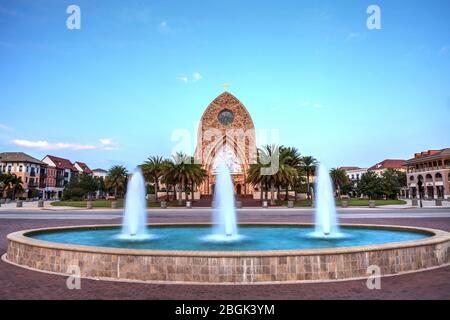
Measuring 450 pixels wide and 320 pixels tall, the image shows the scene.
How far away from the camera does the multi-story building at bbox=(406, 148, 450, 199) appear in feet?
230

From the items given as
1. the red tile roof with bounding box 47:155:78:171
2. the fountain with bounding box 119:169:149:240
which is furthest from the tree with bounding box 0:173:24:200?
the fountain with bounding box 119:169:149:240

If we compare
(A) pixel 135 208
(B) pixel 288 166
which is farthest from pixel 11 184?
(A) pixel 135 208

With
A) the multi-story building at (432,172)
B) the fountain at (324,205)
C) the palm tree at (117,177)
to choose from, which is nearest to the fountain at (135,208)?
the fountain at (324,205)

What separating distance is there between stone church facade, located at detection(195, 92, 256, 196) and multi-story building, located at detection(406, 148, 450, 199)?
35.1 metres

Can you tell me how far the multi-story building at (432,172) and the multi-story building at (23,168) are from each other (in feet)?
284

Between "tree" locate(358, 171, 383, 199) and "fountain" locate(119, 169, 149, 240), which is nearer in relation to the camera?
"fountain" locate(119, 169, 149, 240)

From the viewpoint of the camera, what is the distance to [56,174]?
98.0 m

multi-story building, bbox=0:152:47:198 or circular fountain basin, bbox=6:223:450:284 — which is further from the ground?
multi-story building, bbox=0:152:47:198

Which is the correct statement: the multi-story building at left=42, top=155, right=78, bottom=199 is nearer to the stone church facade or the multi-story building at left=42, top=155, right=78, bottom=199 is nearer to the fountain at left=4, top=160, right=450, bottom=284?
the stone church facade

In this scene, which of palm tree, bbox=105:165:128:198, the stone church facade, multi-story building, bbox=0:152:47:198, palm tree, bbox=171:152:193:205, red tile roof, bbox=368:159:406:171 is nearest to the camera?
palm tree, bbox=171:152:193:205

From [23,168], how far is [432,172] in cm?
9208

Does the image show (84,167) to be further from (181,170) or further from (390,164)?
(390,164)
